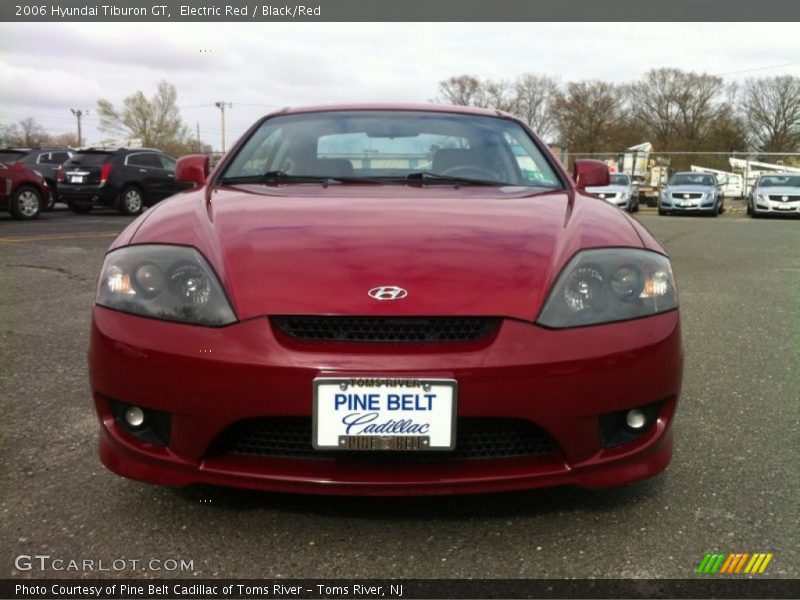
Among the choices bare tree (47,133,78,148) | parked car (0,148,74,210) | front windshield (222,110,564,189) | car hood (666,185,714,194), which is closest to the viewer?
front windshield (222,110,564,189)

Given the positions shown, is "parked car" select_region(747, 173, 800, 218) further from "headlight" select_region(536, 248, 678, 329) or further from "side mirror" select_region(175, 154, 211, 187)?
"headlight" select_region(536, 248, 678, 329)

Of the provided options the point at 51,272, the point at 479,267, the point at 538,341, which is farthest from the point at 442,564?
the point at 51,272

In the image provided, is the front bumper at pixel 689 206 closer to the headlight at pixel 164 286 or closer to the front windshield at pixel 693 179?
the front windshield at pixel 693 179

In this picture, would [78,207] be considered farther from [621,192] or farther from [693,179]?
[693,179]

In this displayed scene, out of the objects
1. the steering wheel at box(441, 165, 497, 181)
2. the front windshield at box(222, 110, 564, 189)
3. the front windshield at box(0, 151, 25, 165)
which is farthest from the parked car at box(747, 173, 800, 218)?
the steering wheel at box(441, 165, 497, 181)

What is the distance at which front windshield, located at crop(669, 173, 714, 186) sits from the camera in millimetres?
22047

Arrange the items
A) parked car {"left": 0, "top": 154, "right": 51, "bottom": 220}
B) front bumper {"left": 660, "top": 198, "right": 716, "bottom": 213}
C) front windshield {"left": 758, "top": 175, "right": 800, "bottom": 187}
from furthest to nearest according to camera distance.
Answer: front bumper {"left": 660, "top": 198, "right": 716, "bottom": 213} → front windshield {"left": 758, "top": 175, "right": 800, "bottom": 187} → parked car {"left": 0, "top": 154, "right": 51, "bottom": 220}

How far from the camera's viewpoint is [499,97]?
65312 millimetres

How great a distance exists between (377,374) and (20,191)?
13633mm

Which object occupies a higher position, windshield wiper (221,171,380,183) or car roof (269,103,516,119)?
car roof (269,103,516,119)

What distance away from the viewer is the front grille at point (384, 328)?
6.09 ft

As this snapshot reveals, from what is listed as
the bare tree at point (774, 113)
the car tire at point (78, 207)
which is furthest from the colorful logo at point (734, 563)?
the bare tree at point (774, 113)

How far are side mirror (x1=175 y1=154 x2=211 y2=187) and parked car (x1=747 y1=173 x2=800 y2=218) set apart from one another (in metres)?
20.4

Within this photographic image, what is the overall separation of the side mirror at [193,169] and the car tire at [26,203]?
11.7 meters
